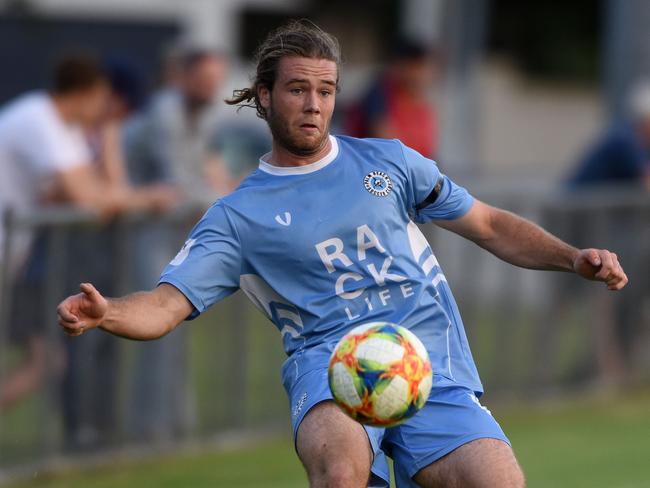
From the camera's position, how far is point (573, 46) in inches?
1745

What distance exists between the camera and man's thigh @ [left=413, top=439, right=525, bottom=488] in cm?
545

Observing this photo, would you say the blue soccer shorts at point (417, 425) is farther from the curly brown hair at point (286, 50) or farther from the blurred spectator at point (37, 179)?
the blurred spectator at point (37, 179)

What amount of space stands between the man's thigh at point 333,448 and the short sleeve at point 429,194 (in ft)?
3.20

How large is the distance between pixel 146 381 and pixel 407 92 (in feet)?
10.8

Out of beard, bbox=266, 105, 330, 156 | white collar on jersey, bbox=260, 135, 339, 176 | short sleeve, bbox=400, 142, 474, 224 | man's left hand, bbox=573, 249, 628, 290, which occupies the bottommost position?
man's left hand, bbox=573, 249, 628, 290

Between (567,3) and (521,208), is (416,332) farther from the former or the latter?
(567,3)

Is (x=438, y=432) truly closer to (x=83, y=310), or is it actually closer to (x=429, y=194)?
A: (x=429, y=194)

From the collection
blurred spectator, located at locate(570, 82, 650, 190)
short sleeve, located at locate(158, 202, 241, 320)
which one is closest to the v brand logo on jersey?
short sleeve, located at locate(158, 202, 241, 320)

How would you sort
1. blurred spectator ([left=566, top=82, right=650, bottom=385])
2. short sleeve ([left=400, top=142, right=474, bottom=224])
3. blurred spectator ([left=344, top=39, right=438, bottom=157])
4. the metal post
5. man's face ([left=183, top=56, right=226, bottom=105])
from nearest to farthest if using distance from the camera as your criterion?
short sleeve ([left=400, top=142, right=474, bottom=224])
the metal post
man's face ([left=183, top=56, right=226, bottom=105])
blurred spectator ([left=344, top=39, right=438, bottom=157])
blurred spectator ([left=566, top=82, right=650, bottom=385])

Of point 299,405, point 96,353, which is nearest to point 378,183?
point 299,405

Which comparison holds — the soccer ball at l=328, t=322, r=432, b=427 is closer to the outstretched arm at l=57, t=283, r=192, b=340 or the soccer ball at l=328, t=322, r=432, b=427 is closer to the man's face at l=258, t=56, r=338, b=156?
the outstretched arm at l=57, t=283, r=192, b=340

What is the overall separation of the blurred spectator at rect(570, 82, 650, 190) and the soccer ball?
7719 mm

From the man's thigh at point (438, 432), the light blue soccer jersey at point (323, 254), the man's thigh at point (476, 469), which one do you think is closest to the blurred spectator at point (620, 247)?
the light blue soccer jersey at point (323, 254)

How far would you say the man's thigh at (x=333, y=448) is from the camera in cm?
535
